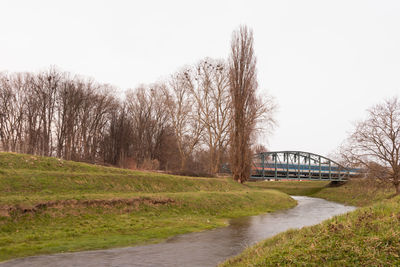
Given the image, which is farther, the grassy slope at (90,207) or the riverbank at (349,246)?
the grassy slope at (90,207)

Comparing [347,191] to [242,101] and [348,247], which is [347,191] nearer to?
[242,101]

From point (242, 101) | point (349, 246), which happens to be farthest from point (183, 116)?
point (349, 246)

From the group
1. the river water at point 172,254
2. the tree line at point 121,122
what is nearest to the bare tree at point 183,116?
the tree line at point 121,122

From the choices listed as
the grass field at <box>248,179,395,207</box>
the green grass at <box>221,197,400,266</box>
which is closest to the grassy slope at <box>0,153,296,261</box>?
the green grass at <box>221,197,400,266</box>

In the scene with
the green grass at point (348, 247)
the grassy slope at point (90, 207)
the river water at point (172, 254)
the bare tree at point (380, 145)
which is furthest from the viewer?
the bare tree at point (380, 145)

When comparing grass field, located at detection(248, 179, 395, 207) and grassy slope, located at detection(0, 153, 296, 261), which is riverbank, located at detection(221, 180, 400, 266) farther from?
grass field, located at detection(248, 179, 395, 207)

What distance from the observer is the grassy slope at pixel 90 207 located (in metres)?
13.4

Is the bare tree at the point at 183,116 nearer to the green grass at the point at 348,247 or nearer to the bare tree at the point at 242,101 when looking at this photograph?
the bare tree at the point at 242,101

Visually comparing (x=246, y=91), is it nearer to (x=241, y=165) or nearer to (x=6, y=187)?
(x=241, y=165)

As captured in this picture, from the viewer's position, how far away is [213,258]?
11133 millimetres

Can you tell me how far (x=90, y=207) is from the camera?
17453 mm

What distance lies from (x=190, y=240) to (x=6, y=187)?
11157 mm

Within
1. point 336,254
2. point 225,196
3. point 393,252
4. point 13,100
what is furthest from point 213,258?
point 13,100

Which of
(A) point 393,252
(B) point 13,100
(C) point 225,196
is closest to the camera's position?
(A) point 393,252
